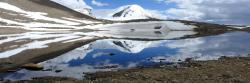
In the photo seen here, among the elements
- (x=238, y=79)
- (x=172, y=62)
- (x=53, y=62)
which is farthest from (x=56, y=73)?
(x=238, y=79)

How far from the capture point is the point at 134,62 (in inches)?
2152

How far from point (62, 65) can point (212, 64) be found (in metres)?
16.7

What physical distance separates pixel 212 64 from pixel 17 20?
16124cm

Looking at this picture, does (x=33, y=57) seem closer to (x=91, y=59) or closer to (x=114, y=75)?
(x=91, y=59)

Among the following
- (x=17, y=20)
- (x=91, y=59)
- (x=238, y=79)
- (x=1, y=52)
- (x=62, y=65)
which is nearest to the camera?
(x=238, y=79)

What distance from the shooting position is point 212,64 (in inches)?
1827

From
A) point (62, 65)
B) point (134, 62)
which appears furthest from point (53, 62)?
point (134, 62)

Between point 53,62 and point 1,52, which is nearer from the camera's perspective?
point 53,62

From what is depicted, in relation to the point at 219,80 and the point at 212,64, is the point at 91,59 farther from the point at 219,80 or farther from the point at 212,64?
the point at 219,80

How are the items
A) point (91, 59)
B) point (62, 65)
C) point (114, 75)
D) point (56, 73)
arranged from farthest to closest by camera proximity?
point (91, 59) → point (62, 65) → point (56, 73) → point (114, 75)

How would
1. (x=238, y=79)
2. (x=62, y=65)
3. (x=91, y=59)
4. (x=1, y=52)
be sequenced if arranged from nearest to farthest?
(x=238, y=79) → (x=62, y=65) → (x=91, y=59) → (x=1, y=52)

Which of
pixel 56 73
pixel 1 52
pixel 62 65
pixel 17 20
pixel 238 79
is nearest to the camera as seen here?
pixel 238 79

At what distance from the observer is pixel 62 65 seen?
52.9 m

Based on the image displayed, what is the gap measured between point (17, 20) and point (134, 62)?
151 meters
